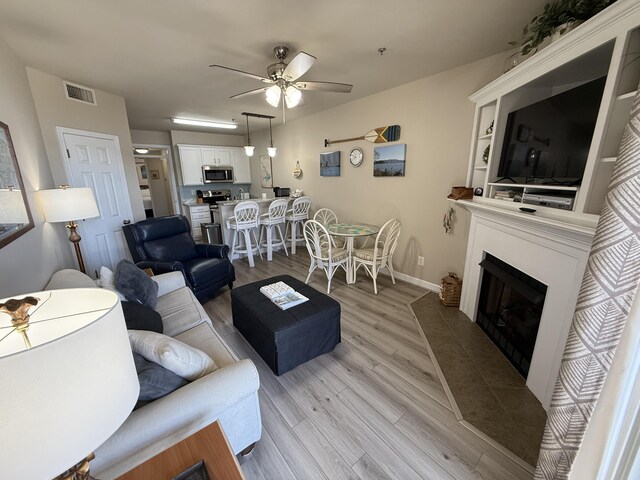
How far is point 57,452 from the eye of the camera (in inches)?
18.8

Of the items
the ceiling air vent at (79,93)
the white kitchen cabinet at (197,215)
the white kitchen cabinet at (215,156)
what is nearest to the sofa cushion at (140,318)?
the ceiling air vent at (79,93)

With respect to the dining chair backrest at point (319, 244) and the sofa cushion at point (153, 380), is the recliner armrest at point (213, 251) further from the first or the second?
the sofa cushion at point (153, 380)

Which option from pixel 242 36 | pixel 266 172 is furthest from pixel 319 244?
pixel 266 172

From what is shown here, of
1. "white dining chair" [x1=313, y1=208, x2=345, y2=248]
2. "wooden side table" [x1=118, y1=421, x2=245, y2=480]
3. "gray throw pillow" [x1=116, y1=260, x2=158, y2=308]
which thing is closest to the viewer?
"wooden side table" [x1=118, y1=421, x2=245, y2=480]

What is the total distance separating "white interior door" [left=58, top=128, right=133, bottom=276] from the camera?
3.05 m

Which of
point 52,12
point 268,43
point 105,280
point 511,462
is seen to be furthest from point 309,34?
point 511,462

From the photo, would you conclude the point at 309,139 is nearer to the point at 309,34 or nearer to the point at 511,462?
the point at 309,34

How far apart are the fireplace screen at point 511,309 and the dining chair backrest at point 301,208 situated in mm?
3158

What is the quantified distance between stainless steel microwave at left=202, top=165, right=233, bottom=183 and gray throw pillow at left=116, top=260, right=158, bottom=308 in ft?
15.3

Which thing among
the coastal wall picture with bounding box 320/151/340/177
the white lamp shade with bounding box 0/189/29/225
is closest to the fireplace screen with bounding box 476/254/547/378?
the coastal wall picture with bounding box 320/151/340/177

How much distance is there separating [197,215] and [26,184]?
4024 millimetres

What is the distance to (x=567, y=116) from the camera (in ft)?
5.08

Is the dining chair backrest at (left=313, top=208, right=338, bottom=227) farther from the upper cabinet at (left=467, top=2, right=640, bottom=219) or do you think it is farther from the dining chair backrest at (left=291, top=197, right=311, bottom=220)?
the upper cabinet at (left=467, top=2, right=640, bottom=219)

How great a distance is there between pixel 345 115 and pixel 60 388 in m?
4.29
